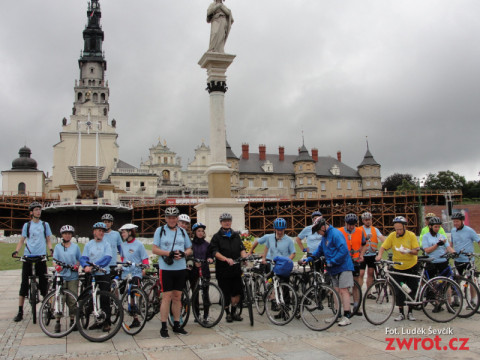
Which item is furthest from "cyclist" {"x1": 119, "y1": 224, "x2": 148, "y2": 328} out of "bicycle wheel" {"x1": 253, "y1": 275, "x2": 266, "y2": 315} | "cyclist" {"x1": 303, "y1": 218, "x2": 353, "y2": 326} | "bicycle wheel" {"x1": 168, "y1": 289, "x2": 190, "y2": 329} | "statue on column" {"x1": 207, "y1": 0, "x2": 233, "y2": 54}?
"statue on column" {"x1": 207, "y1": 0, "x2": 233, "y2": 54}

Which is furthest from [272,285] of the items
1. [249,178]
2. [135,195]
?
[249,178]

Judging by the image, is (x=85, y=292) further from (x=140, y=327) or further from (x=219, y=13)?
(x=219, y=13)

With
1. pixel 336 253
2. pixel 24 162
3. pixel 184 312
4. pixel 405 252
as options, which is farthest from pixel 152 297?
pixel 24 162

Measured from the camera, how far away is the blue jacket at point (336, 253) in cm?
695

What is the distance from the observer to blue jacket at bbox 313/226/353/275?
6949 mm

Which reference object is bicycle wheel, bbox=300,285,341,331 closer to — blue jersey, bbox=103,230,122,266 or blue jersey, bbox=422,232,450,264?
blue jersey, bbox=422,232,450,264

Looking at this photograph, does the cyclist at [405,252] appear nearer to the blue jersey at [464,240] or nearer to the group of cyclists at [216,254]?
the group of cyclists at [216,254]

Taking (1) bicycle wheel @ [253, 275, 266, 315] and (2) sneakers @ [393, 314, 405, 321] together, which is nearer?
(2) sneakers @ [393, 314, 405, 321]

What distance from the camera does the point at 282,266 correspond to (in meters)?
7.39

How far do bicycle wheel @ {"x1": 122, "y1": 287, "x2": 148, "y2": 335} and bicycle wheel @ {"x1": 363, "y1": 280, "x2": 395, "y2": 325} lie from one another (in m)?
3.44

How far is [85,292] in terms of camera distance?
21.5 feet

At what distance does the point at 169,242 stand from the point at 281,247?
2.12m

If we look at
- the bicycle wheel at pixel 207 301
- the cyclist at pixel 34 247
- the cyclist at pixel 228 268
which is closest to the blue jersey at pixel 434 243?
the cyclist at pixel 228 268

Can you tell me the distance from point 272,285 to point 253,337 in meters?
1.19
